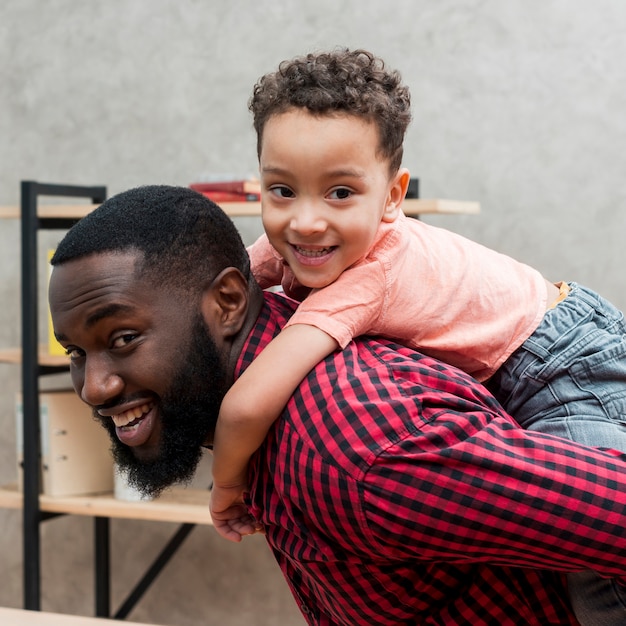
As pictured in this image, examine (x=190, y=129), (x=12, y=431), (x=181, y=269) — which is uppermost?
(x=181, y=269)

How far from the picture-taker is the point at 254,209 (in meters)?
2.65

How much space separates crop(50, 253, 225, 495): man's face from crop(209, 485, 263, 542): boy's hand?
96 millimetres

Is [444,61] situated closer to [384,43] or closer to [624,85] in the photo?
[384,43]

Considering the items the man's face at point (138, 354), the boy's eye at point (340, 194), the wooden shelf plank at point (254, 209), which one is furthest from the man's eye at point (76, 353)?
the wooden shelf plank at point (254, 209)

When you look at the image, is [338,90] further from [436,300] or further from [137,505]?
[137,505]

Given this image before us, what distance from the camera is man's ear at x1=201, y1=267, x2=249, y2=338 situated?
1156 mm

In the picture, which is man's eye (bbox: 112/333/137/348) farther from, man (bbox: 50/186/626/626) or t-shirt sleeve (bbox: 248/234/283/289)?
t-shirt sleeve (bbox: 248/234/283/289)

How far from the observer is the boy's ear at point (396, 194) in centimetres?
128

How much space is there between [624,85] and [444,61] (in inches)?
21.5

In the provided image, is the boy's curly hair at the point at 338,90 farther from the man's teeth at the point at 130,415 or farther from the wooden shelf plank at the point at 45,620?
the wooden shelf plank at the point at 45,620

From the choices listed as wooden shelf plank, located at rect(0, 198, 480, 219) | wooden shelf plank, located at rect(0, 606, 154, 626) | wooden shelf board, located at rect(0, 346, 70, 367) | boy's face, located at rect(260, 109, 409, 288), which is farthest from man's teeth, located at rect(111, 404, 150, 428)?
wooden shelf board, located at rect(0, 346, 70, 367)

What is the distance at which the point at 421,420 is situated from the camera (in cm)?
100

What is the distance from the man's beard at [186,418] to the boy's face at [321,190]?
0.16 m

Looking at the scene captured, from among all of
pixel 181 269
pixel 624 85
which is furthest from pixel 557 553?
pixel 624 85
